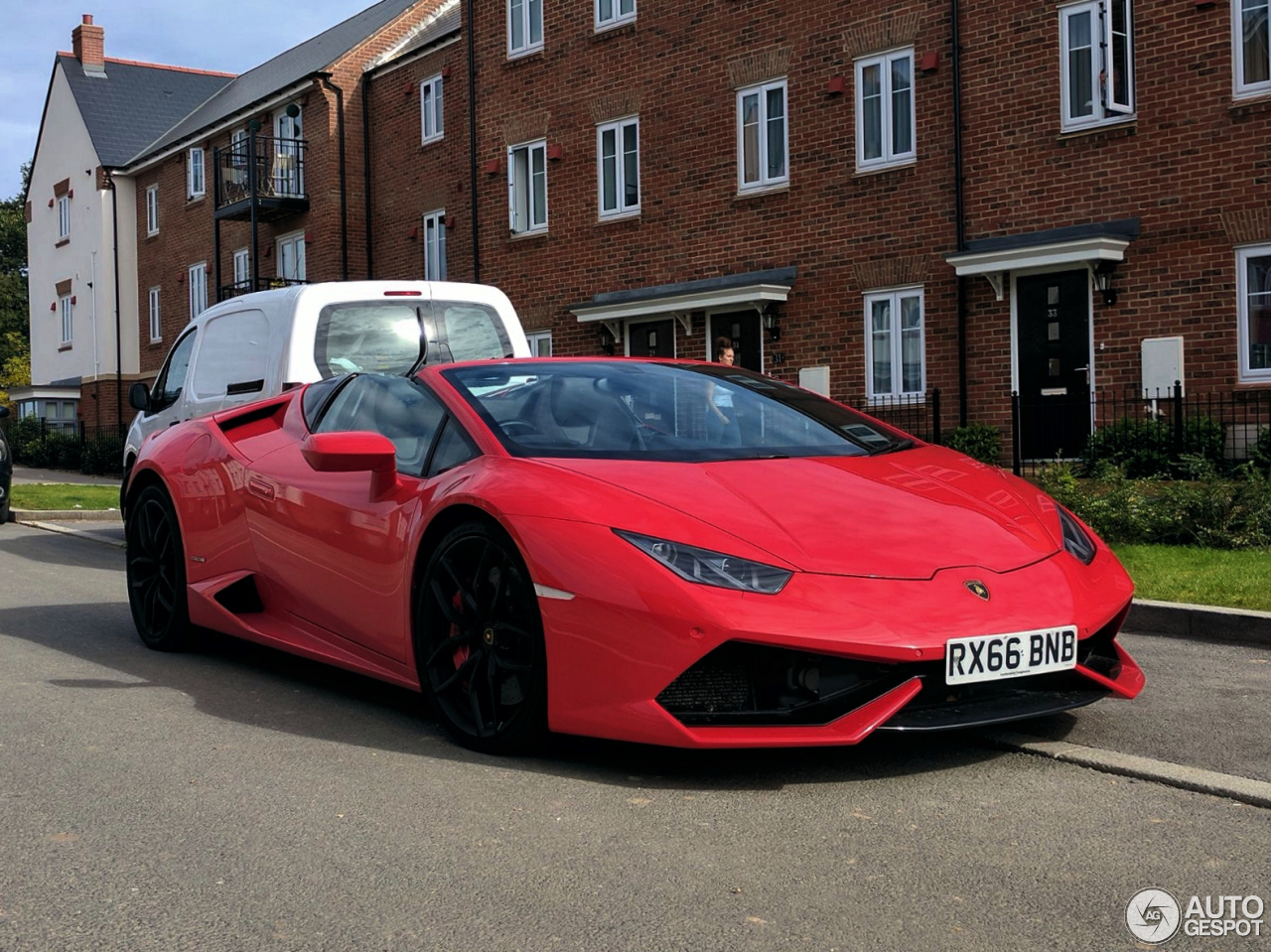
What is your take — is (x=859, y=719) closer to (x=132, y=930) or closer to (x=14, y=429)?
(x=132, y=930)

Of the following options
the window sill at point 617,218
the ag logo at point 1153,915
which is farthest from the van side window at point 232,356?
the window sill at point 617,218

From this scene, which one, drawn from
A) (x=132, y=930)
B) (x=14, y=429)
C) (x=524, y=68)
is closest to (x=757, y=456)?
(x=132, y=930)

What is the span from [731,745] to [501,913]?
1062 millimetres

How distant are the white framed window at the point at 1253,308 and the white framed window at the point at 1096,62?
2.14 meters

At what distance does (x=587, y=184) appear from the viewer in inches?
883

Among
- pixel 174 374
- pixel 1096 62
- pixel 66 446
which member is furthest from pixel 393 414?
pixel 66 446

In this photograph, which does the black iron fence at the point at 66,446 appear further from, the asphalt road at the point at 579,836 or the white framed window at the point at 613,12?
the asphalt road at the point at 579,836

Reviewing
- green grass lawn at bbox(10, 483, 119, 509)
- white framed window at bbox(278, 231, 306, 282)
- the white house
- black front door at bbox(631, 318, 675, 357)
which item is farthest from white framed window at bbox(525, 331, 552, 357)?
the white house

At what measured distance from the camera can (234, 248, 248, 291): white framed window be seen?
33.9m

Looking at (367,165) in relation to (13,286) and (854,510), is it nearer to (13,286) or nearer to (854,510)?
(854,510)

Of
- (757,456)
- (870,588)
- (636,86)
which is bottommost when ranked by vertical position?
(870,588)

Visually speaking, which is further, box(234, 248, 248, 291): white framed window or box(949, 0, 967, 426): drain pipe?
box(234, 248, 248, 291): white framed window

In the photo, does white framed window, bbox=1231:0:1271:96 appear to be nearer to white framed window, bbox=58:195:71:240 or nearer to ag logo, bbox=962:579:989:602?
ag logo, bbox=962:579:989:602

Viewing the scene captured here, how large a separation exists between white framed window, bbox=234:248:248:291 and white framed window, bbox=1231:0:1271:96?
79.7 ft
